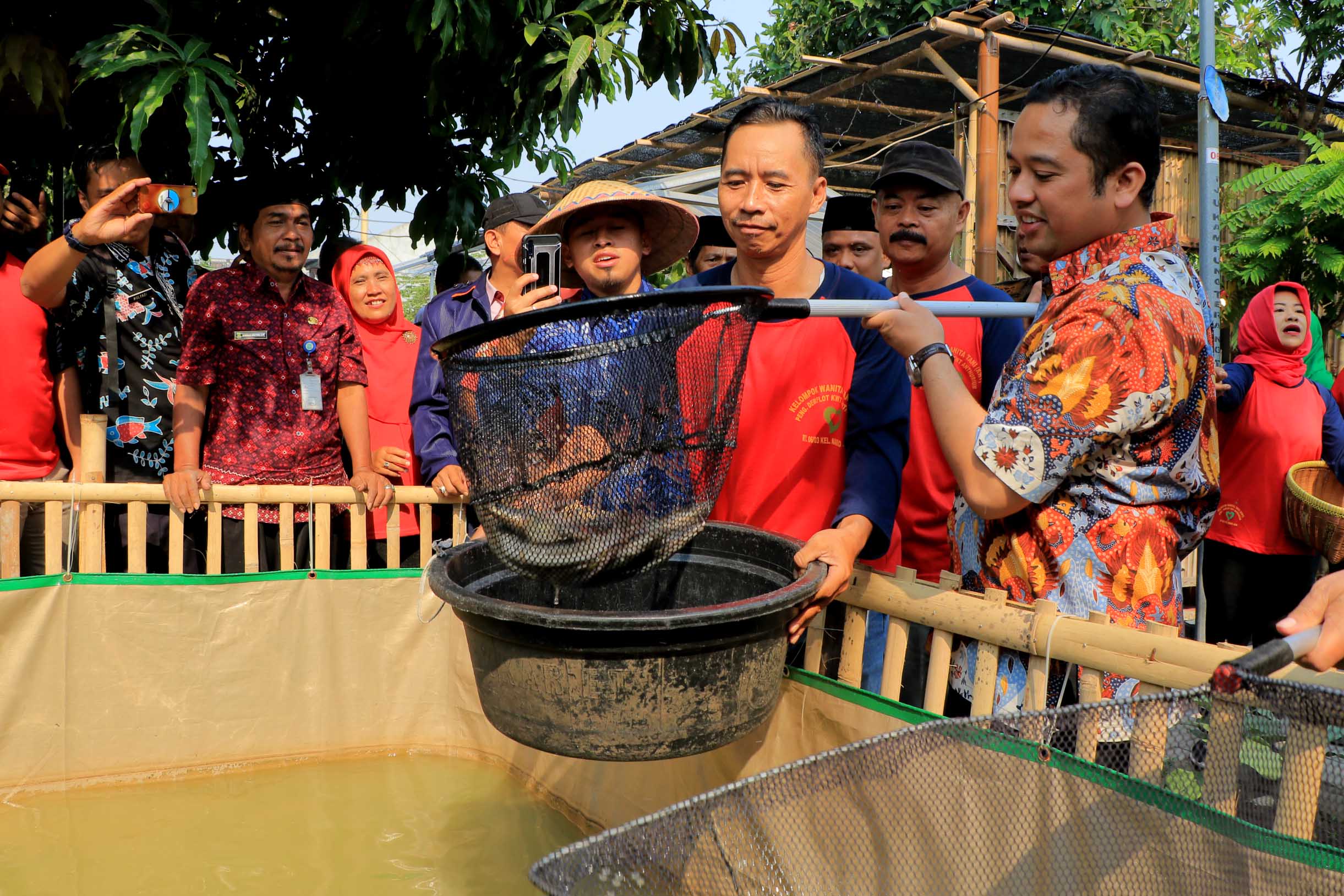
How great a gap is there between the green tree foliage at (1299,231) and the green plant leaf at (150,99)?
678 centimetres

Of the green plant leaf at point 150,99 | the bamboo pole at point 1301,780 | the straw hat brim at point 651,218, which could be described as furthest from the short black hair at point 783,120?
the green plant leaf at point 150,99

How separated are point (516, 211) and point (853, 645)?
2.52m

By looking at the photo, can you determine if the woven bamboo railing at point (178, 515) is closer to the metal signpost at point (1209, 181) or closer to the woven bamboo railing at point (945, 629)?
the woven bamboo railing at point (945, 629)

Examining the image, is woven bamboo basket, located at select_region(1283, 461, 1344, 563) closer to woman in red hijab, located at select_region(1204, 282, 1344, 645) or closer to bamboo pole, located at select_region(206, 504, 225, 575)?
woman in red hijab, located at select_region(1204, 282, 1344, 645)

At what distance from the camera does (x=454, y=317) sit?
3.86m

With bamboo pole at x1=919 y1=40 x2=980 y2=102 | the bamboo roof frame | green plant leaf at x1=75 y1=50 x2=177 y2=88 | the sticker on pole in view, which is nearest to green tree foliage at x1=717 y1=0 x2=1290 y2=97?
the bamboo roof frame

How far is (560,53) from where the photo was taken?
408 cm

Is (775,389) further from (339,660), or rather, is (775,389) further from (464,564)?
(339,660)

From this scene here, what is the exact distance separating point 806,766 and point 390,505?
101 inches

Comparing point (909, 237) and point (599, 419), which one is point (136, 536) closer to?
point (599, 419)

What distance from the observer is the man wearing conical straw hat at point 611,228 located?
2805mm

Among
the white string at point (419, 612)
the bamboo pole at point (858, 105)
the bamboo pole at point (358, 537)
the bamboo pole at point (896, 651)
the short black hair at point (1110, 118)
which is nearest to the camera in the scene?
the short black hair at point (1110, 118)

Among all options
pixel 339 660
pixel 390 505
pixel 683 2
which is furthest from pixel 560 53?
pixel 339 660

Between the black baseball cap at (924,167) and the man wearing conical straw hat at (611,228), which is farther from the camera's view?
the black baseball cap at (924,167)
